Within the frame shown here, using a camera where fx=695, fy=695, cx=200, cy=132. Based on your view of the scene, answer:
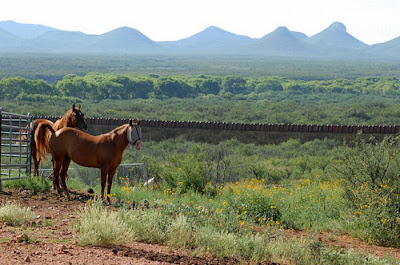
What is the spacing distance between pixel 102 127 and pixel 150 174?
463 inches

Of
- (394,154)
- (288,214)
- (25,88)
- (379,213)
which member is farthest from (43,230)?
(25,88)

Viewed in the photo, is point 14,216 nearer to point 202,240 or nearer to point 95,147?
point 202,240

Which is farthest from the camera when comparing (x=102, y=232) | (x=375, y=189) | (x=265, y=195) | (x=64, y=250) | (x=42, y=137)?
(x=265, y=195)

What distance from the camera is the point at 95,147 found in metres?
11.9

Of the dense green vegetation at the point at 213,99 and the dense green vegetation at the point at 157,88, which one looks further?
the dense green vegetation at the point at 157,88

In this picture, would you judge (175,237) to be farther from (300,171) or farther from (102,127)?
(102,127)

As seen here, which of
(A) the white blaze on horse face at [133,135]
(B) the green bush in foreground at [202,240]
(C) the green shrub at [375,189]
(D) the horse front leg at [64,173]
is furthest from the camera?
(D) the horse front leg at [64,173]

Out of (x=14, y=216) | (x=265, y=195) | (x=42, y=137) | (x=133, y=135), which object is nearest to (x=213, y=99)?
(x=265, y=195)

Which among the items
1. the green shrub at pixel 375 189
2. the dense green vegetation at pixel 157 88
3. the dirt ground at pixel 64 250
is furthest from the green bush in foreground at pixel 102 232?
the dense green vegetation at pixel 157 88

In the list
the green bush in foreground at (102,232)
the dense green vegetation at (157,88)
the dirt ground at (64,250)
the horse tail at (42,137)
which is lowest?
the dense green vegetation at (157,88)

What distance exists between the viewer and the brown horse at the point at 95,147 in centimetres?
1178

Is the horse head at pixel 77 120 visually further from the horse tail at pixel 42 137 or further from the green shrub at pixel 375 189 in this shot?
the green shrub at pixel 375 189

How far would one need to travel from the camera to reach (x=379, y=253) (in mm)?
10031

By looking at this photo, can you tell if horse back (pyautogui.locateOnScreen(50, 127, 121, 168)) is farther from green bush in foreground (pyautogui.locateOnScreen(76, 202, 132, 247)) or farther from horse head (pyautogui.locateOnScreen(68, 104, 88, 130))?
green bush in foreground (pyautogui.locateOnScreen(76, 202, 132, 247))
